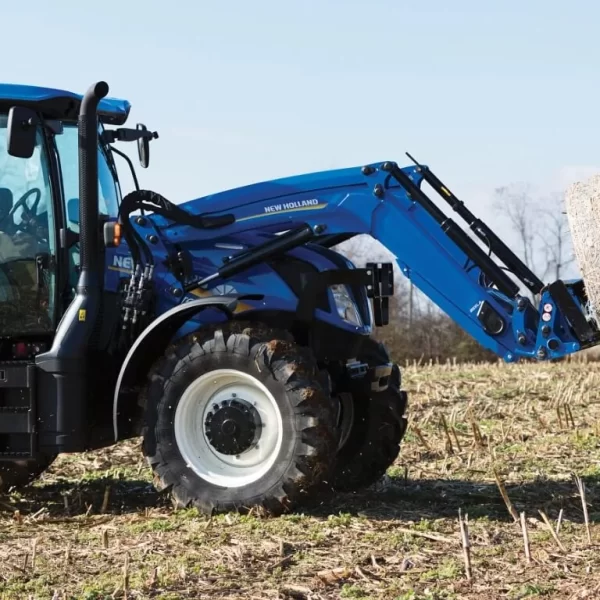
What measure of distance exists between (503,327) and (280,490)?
5.64 ft

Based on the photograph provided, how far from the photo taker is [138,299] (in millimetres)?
7496

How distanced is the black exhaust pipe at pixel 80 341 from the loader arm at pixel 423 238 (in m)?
0.56

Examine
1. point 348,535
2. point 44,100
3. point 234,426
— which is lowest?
point 348,535

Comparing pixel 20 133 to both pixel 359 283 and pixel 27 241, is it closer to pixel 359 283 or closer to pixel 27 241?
pixel 27 241

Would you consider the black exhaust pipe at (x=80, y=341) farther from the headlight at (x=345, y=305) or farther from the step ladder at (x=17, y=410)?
the headlight at (x=345, y=305)

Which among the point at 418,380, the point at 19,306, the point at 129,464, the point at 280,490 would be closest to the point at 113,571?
the point at 280,490

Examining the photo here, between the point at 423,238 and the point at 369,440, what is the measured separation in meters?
1.52

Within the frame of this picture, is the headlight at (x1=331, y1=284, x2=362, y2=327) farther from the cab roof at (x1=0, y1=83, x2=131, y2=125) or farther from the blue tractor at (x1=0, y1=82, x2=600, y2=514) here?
the cab roof at (x1=0, y1=83, x2=131, y2=125)

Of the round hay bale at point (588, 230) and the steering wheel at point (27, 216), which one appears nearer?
the round hay bale at point (588, 230)

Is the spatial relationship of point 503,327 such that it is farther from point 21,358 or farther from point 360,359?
point 21,358

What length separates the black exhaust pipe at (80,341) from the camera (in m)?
7.29

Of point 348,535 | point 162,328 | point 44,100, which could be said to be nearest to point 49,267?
point 162,328

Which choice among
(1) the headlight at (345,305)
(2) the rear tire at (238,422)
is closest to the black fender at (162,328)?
(2) the rear tire at (238,422)

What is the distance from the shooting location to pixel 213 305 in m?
7.23
